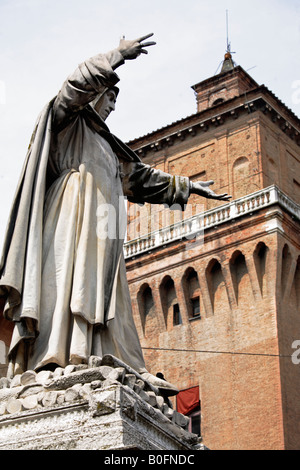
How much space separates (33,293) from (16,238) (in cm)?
40

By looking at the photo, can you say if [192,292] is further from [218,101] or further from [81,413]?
[81,413]

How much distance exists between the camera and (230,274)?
33.5 m

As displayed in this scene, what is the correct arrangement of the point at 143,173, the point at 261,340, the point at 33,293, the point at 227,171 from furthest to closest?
the point at 227,171, the point at 261,340, the point at 143,173, the point at 33,293

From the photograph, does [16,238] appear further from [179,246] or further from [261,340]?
[179,246]

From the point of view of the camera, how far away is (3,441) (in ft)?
16.2

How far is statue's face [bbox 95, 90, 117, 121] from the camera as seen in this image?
264 inches

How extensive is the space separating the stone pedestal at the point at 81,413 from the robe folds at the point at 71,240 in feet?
0.96

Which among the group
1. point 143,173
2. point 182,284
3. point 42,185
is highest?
point 182,284

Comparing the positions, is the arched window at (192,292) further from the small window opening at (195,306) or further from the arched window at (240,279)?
the arched window at (240,279)

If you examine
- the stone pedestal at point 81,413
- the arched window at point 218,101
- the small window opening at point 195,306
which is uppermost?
the arched window at point 218,101

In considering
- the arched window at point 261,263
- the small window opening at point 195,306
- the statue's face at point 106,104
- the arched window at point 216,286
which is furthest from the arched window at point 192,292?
the statue's face at point 106,104

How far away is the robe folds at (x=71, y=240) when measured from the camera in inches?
219

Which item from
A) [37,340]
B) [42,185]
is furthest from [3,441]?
[42,185]
